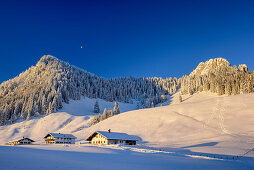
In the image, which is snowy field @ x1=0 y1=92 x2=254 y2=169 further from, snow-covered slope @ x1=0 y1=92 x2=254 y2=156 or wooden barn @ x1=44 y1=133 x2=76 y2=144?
wooden barn @ x1=44 y1=133 x2=76 y2=144

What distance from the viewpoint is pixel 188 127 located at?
67.4m

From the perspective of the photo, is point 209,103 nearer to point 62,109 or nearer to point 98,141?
point 98,141

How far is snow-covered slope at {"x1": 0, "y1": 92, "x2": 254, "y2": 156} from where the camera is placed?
4922cm

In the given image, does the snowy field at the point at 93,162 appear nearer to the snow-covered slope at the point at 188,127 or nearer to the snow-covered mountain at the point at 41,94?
the snow-covered slope at the point at 188,127

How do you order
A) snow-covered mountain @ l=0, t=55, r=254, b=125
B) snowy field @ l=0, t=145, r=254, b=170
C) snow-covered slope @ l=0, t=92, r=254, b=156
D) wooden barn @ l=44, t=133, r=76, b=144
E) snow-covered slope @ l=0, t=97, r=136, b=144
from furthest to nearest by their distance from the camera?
snow-covered mountain @ l=0, t=55, r=254, b=125, snow-covered slope @ l=0, t=97, r=136, b=144, wooden barn @ l=44, t=133, r=76, b=144, snow-covered slope @ l=0, t=92, r=254, b=156, snowy field @ l=0, t=145, r=254, b=170

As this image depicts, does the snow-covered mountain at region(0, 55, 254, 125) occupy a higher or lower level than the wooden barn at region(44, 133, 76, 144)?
higher

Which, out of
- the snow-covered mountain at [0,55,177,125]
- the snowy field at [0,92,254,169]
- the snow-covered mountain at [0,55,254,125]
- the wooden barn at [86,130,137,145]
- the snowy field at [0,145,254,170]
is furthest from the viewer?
the snow-covered mountain at [0,55,177,125]

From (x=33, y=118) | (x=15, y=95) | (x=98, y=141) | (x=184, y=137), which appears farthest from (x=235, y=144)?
(x=15, y=95)

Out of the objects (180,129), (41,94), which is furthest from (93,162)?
(41,94)

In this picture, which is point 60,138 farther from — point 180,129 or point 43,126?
point 43,126

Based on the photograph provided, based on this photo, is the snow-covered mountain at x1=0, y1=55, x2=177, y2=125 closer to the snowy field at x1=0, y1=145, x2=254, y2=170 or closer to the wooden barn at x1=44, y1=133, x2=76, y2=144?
the wooden barn at x1=44, y1=133, x2=76, y2=144

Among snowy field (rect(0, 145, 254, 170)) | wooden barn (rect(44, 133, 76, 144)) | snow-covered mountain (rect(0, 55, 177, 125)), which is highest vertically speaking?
snow-covered mountain (rect(0, 55, 177, 125))

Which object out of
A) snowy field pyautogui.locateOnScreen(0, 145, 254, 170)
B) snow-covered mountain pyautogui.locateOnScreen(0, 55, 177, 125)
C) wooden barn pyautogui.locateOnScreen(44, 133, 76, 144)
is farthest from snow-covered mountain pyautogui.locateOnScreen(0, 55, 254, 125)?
snowy field pyautogui.locateOnScreen(0, 145, 254, 170)

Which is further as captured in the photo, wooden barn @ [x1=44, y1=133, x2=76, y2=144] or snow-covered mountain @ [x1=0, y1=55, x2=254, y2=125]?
snow-covered mountain @ [x1=0, y1=55, x2=254, y2=125]
